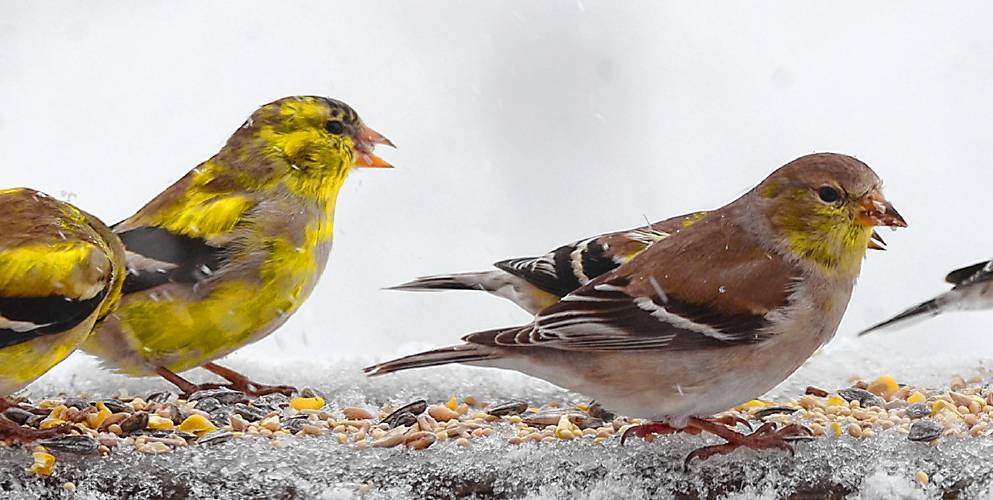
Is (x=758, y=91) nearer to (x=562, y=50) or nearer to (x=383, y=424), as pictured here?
(x=562, y=50)

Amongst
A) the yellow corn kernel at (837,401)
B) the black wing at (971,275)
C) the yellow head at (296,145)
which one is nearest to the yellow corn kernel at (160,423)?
the yellow head at (296,145)

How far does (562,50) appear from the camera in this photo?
17.2ft

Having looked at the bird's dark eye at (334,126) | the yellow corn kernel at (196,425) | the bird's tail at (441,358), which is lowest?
the yellow corn kernel at (196,425)

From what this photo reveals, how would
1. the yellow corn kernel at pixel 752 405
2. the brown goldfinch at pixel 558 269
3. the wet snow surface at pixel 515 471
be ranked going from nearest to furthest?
1. the wet snow surface at pixel 515 471
2. the yellow corn kernel at pixel 752 405
3. the brown goldfinch at pixel 558 269

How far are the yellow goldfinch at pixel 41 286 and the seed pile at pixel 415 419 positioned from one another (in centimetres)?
14

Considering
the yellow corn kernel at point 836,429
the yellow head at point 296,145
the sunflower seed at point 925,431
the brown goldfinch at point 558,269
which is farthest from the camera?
the yellow head at point 296,145

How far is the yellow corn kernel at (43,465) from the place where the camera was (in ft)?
7.00

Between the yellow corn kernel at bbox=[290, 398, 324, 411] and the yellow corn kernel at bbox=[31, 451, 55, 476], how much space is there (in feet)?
2.02

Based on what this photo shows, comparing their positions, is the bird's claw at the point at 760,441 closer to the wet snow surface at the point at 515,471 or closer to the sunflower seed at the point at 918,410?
the wet snow surface at the point at 515,471

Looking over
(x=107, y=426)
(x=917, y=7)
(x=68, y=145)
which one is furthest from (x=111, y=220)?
(x=917, y=7)

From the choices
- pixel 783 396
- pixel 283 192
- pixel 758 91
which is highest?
pixel 758 91

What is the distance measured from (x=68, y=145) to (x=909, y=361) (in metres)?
3.27

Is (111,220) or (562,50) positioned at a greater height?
(562,50)

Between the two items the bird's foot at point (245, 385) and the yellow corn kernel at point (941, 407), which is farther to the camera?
the bird's foot at point (245, 385)
